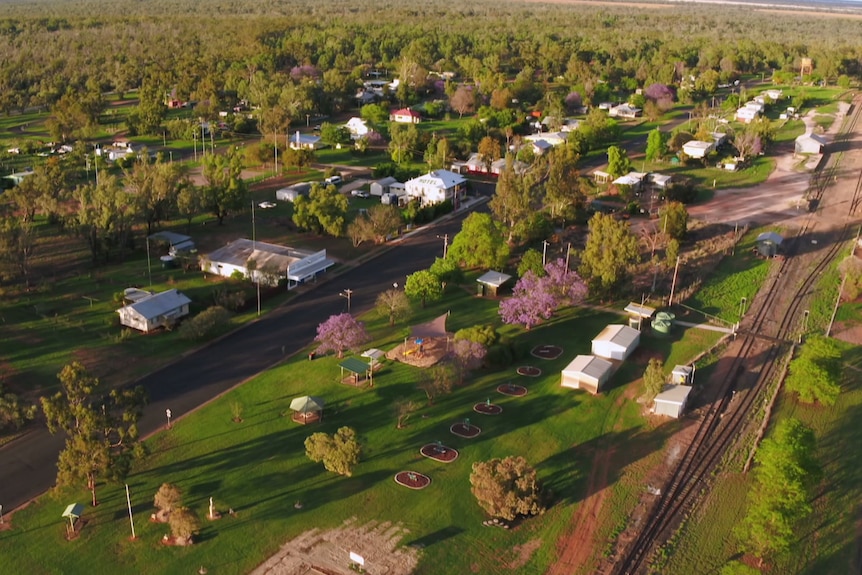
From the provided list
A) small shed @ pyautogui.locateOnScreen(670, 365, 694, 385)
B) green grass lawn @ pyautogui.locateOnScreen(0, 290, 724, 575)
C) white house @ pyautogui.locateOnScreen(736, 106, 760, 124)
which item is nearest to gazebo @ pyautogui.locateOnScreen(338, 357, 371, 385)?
green grass lawn @ pyautogui.locateOnScreen(0, 290, 724, 575)

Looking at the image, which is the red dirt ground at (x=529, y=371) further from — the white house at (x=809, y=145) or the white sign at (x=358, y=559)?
the white house at (x=809, y=145)

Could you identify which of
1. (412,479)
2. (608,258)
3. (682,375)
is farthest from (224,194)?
(682,375)

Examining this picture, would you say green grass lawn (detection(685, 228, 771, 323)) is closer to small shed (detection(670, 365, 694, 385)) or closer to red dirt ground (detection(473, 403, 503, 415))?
small shed (detection(670, 365, 694, 385))

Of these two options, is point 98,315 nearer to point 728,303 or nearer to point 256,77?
point 728,303

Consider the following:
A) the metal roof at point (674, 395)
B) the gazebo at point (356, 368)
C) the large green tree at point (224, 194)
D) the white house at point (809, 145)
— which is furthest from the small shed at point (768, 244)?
the large green tree at point (224, 194)

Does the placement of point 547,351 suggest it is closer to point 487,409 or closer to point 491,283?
point 487,409
